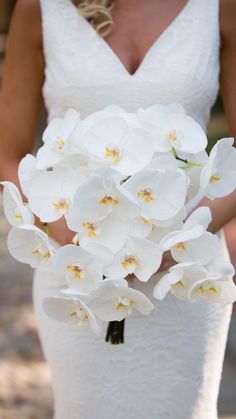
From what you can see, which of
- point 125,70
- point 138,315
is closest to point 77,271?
point 138,315

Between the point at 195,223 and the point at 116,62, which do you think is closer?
the point at 195,223

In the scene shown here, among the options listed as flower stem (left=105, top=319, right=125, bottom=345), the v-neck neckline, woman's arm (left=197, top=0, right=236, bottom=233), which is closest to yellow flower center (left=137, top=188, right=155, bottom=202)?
flower stem (left=105, top=319, right=125, bottom=345)

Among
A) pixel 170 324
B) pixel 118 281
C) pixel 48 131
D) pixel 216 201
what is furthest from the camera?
pixel 170 324

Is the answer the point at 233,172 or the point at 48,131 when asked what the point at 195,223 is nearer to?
the point at 233,172

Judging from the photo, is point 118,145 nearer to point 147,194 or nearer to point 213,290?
point 147,194

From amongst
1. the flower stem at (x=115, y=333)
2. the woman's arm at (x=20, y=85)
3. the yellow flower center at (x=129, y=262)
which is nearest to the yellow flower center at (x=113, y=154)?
the yellow flower center at (x=129, y=262)

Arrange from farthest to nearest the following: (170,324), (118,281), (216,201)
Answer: (170,324) < (216,201) < (118,281)

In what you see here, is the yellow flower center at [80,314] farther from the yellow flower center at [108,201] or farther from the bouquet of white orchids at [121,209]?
the yellow flower center at [108,201]

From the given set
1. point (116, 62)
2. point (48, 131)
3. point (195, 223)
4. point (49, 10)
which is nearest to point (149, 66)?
point (116, 62)
